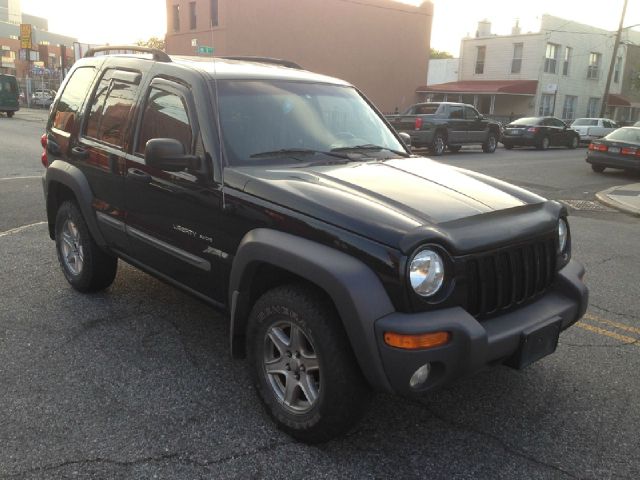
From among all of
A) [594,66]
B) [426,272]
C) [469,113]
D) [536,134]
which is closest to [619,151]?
[469,113]

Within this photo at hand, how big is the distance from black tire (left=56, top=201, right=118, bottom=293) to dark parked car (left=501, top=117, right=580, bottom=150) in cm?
2301

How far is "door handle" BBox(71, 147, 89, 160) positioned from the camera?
4.40 meters

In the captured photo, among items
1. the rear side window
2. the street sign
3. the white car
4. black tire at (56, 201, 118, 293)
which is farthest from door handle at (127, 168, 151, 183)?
the street sign

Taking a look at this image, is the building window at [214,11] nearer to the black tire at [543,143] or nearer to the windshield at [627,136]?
the black tire at [543,143]

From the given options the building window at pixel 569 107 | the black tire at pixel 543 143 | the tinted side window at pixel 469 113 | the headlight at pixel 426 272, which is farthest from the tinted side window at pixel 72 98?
the building window at pixel 569 107

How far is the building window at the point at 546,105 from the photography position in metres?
40.9

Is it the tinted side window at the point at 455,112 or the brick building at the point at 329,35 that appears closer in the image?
the tinted side window at the point at 455,112

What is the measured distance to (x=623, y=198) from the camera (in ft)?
37.6

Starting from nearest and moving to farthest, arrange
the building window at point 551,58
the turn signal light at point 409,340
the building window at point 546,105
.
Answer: the turn signal light at point 409,340, the building window at point 551,58, the building window at point 546,105

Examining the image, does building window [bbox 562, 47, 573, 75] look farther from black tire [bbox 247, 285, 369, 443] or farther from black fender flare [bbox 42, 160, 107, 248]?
black tire [bbox 247, 285, 369, 443]

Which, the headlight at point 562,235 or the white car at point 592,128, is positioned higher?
the headlight at point 562,235

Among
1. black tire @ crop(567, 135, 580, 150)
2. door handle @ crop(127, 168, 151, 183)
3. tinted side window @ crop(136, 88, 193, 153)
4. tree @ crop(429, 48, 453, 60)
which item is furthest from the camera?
tree @ crop(429, 48, 453, 60)

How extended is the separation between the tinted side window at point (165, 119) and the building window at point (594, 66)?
47378 mm

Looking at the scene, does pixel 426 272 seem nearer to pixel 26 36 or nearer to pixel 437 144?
pixel 437 144
